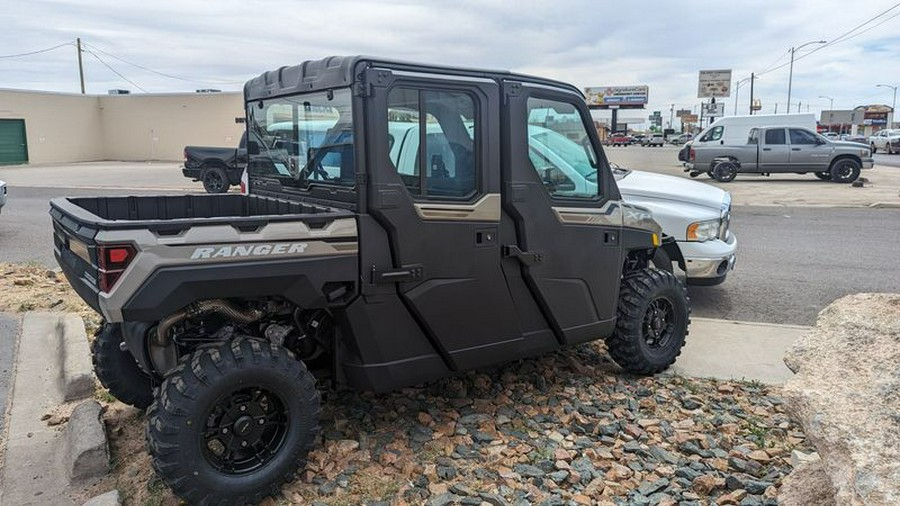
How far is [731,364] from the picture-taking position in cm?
550

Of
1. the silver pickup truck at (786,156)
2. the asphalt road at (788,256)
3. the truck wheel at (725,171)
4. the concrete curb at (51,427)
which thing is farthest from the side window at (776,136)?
the concrete curb at (51,427)

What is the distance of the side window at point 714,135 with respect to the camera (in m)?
23.2

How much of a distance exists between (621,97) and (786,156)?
259 ft

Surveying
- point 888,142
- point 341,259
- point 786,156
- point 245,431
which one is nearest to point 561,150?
point 341,259

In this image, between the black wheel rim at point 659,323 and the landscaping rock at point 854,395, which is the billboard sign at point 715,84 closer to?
the black wheel rim at point 659,323

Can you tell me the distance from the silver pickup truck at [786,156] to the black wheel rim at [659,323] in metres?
19.3

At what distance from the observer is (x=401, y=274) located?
3.64 meters

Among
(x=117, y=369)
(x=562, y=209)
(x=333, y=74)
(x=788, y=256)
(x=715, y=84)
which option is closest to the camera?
(x=333, y=74)

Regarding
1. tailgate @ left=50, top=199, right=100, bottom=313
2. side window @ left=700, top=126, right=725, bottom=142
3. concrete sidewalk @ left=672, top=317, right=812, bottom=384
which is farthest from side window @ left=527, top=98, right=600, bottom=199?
side window @ left=700, top=126, right=725, bottom=142

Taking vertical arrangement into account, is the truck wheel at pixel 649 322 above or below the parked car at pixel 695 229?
below

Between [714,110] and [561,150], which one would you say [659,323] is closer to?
[561,150]

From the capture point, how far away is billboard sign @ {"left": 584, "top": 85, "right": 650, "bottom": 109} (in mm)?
96500

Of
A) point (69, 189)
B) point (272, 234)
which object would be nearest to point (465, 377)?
point (272, 234)

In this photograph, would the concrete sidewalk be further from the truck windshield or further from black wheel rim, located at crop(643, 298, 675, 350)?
the truck windshield
